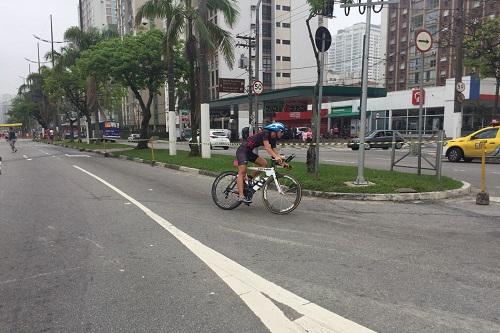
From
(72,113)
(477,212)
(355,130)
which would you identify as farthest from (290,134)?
(477,212)

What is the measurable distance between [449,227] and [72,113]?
59.4 meters

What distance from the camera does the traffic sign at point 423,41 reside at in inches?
407

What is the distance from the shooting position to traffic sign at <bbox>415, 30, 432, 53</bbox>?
10328mm

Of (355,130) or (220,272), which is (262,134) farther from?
(355,130)

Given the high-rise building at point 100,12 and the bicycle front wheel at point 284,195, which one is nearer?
the bicycle front wheel at point 284,195

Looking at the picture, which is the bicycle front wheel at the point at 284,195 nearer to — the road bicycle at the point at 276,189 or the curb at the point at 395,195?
the road bicycle at the point at 276,189

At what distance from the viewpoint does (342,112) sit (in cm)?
5262

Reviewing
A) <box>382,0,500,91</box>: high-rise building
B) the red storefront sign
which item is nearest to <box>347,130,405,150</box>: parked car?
the red storefront sign

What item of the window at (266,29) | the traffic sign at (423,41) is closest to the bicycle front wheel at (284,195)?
the traffic sign at (423,41)

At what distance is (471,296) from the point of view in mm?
4117

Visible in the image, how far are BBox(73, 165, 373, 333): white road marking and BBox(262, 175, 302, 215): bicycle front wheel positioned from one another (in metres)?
2.56

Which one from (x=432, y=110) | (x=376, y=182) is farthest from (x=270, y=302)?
(x=432, y=110)

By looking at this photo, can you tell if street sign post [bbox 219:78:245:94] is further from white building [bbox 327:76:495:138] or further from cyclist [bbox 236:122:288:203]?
cyclist [bbox 236:122:288:203]

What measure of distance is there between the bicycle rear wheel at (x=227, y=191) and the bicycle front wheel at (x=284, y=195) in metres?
0.67
